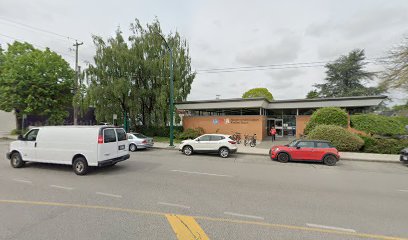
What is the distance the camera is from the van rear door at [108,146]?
7.54 meters

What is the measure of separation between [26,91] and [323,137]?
29697 mm

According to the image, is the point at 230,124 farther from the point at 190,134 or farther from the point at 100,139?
the point at 100,139

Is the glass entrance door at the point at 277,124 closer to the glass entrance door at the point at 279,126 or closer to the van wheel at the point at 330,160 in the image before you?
the glass entrance door at the point at 279,126

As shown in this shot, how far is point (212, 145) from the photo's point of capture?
1276 centimetres

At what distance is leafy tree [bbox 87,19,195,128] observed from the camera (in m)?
20.6

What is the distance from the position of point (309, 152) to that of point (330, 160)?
3.78 feet

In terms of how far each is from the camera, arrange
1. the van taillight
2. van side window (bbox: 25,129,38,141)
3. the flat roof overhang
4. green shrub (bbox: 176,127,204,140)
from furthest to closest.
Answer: green shrub (bbox: 176,127,204,140) < the flat roof overhang < van side window (bbox: 25,129,38,141) < the van taillight

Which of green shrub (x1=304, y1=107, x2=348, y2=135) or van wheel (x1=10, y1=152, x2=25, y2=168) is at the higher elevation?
green shrub (x1=304, y1=107, x2=348, y2=135)

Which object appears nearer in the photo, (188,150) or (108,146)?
(108,146)

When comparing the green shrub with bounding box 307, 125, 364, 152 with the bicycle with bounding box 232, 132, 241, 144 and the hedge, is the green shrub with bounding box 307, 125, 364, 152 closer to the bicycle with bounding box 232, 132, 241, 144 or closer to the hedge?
the hedge

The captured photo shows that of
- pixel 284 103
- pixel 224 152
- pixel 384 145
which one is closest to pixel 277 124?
pixel 284 103

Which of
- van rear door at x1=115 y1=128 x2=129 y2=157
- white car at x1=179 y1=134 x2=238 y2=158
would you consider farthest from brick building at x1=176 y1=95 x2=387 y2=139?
van rear door at x1=115 y1=128 x2=129 y2=157

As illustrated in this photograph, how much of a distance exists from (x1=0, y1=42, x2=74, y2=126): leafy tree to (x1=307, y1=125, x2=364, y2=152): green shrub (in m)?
27.8

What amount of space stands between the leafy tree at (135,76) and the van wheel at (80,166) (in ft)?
44.6
